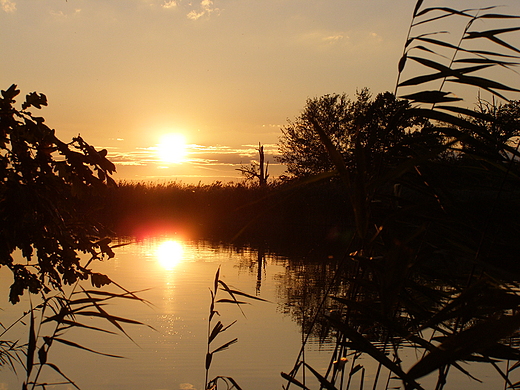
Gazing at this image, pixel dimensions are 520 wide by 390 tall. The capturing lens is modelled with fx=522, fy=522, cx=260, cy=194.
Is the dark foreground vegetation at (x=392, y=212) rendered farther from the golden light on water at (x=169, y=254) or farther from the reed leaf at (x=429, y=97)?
the golden light on water at (x=169, y=254)

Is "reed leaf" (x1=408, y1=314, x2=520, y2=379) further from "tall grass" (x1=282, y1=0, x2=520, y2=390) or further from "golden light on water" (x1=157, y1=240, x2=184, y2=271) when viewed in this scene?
"golden light on water" (x1=157, y1=240, x2=184, y2=271)

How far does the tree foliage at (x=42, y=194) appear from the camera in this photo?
2.39m

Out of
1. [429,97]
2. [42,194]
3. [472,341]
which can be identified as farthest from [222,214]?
[472,341]

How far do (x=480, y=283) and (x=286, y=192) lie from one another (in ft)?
2.36

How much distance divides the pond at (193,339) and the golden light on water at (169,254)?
0.30 metres

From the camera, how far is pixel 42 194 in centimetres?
248

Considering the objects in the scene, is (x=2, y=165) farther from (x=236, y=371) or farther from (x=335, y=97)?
(x=335, y=97)

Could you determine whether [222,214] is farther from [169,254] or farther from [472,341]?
[472,341]

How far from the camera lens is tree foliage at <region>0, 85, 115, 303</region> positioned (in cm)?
239

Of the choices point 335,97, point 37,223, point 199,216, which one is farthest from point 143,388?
point 335,97

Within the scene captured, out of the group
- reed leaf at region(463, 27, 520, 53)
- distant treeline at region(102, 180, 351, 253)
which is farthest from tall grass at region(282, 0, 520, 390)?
distant treeline at region(102, 180, 351, 253)

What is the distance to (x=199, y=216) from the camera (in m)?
24.7

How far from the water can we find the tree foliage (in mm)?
2173

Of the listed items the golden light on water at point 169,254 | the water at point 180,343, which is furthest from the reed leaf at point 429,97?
the golden light on water at point 169,254
